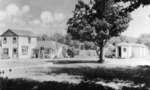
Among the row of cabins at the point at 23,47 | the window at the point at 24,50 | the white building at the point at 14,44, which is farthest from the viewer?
the window at the point at 24,50

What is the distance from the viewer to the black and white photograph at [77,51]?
15062 mm

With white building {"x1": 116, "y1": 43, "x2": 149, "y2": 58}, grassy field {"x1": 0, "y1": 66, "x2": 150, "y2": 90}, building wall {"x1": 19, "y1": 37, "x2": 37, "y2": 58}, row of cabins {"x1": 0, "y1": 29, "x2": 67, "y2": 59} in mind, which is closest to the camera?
grassy field {"x1": 0, "y1": 66, "x2": 150, "y2": 90}

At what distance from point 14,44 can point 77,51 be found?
18937 mm

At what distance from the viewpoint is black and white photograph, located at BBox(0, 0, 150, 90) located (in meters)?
15.1

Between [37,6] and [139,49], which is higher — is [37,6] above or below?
above

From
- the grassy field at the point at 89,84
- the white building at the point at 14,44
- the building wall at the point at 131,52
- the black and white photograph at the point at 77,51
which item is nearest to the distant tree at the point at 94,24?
the black and white photograph at the point at 77,51

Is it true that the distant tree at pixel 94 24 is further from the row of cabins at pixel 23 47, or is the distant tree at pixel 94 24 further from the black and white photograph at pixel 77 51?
the row of cabins at pixel 23 47

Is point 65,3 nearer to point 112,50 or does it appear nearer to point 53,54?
point 53,54

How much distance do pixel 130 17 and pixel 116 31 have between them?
3816mm

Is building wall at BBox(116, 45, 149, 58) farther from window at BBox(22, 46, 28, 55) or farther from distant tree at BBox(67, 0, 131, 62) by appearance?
window at BBox(22, 46, 28, 55)

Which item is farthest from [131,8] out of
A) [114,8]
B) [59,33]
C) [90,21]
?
[59,33]

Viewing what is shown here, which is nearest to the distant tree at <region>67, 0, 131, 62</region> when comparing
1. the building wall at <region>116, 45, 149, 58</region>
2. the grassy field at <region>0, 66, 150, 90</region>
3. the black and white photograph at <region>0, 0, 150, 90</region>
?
the black and white photograph at <region>0, 0, 150, 90</region>

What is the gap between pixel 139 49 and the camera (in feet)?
198

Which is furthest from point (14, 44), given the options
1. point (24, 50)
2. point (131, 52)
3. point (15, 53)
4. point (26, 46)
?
point (131, 52)
